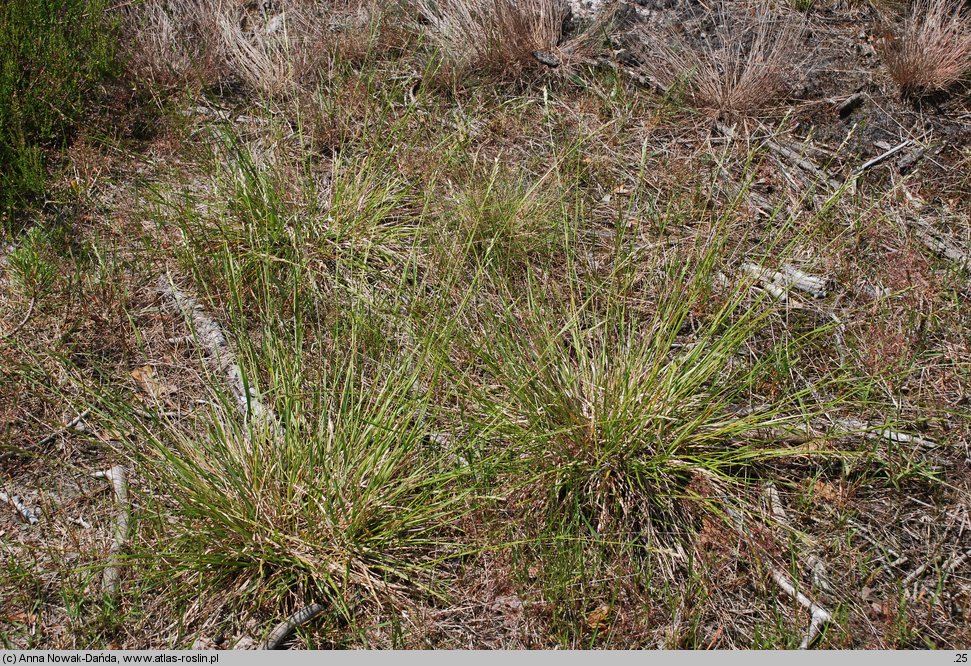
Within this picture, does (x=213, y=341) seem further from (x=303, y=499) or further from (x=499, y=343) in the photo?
(x=499, y=343)

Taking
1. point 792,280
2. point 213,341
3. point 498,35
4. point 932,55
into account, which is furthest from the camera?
point 498,35

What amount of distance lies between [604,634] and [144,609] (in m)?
1.14

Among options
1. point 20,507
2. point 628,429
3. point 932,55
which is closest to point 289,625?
point 20,507

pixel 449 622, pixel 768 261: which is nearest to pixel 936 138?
pixel 768 261

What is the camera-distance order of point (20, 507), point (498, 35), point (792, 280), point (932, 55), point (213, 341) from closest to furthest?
point (20, 507)
point (213, 341)
point (792, 280)
point (932, 55)
point (498, 35)

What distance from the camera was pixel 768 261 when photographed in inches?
115

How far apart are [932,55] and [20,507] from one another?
3.79 metres

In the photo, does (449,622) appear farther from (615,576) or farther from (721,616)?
(721,616)

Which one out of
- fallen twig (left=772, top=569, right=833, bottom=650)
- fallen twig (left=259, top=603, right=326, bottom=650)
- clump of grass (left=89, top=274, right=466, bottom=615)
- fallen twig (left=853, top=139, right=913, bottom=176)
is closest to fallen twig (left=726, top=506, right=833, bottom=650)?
fallen twig (left=772, top=569, right=833, bottom=650)

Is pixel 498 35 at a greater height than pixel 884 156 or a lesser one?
greater

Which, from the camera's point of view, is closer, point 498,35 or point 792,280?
point 792,280

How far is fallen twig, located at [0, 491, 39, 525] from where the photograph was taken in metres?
2.20

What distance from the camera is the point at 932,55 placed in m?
3.39

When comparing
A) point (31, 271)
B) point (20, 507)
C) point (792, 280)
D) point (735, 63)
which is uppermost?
point (31, 271)
